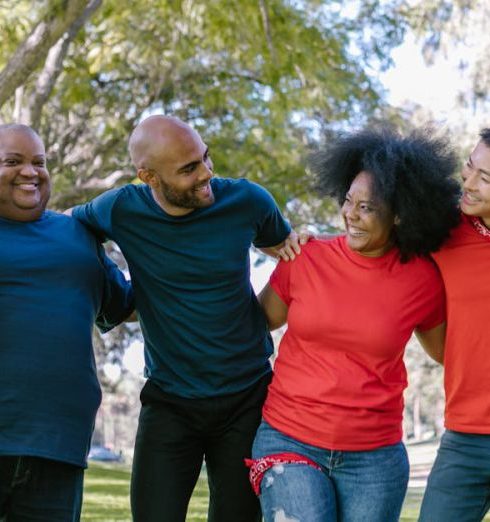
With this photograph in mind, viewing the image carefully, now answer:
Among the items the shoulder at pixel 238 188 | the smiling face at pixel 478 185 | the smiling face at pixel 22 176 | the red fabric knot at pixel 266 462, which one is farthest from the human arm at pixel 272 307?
the smiling face at pixel 22 176

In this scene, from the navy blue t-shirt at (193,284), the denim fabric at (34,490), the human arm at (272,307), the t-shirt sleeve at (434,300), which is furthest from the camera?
the human arm at (272,307)

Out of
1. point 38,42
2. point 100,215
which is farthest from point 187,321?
point 38,42

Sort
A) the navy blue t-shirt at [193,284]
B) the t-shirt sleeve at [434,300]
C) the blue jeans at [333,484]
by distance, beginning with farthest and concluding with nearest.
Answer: the navy blue t-shirt at [193,284]
the t-shirt sleeve at [434,300]
the blue jeans at [333,484]

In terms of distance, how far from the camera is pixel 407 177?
4.21m

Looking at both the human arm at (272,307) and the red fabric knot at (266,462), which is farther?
the human arm at (272,307)

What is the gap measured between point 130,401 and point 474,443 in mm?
53089

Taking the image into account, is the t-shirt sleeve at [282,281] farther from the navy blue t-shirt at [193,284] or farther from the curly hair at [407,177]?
the curly hair at [407,177]

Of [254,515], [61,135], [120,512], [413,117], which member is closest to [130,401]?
[413,117]

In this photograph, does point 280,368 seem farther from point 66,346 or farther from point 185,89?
point 185,89

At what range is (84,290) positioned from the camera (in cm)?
Answer: 409

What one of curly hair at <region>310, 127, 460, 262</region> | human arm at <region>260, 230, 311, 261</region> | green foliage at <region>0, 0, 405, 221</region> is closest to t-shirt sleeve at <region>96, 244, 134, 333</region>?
human arm at <region>260, 230, 311, 261</region>

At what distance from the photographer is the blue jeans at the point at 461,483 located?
13.0 feet

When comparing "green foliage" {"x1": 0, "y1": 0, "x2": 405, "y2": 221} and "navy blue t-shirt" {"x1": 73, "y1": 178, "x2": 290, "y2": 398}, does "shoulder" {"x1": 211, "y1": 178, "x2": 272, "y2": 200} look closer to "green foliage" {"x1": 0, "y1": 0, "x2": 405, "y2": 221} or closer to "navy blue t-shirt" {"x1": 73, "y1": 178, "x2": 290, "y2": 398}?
"navy blue t-shirt" {"x1": 73, "y1": 178, "x2": 290, "y2": 398}

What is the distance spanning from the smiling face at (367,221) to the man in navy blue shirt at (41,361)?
41.4 inches
